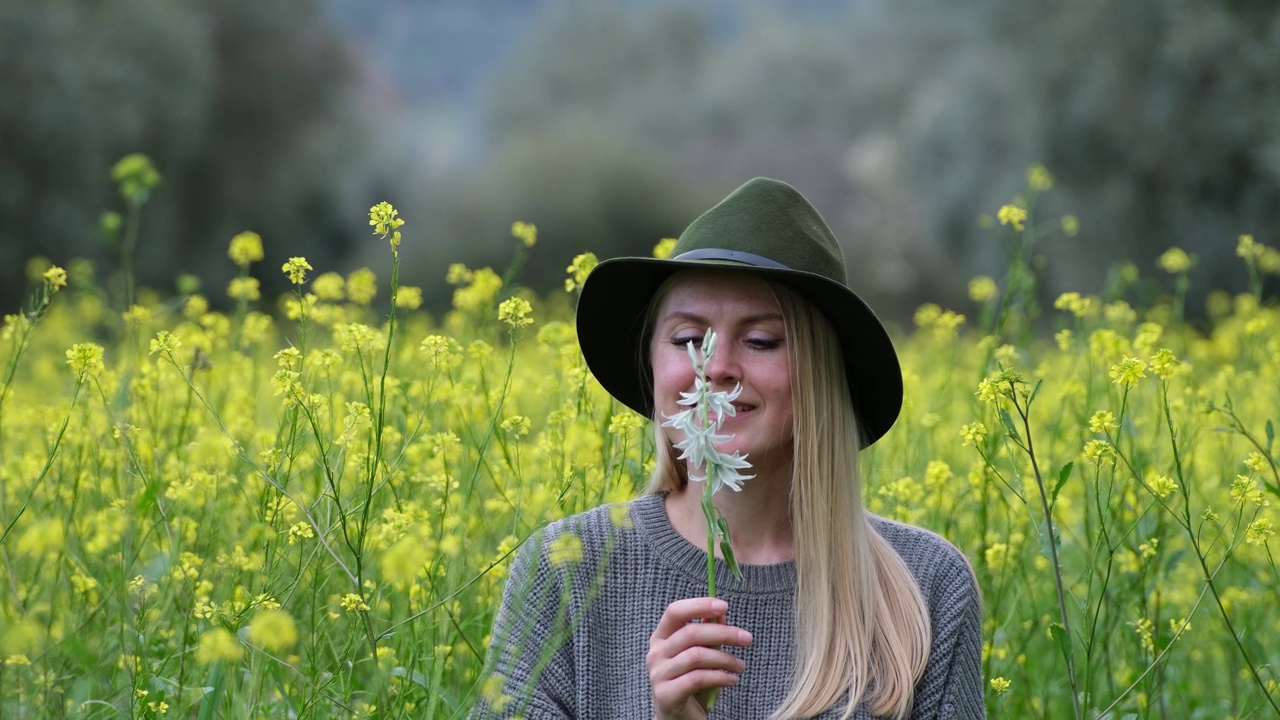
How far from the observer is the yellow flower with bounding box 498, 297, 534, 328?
2.36 meters

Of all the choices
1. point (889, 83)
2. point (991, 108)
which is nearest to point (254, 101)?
point (991, 108)

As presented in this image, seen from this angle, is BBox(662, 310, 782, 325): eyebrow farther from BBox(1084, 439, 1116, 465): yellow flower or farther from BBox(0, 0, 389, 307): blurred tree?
BBox(0, 0, 389, 307): blurred tree

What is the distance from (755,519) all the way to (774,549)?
60mm

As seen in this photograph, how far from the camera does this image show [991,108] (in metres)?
14.0

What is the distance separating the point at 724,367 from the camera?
2.00 metres

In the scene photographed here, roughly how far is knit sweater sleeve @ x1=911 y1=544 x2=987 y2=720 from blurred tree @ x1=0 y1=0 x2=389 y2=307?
10.3 meters

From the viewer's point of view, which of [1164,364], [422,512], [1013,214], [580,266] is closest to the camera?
[1164,364]

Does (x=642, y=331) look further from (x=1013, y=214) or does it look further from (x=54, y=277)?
(x=1013, y=214)

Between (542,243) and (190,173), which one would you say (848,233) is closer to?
(542,243)

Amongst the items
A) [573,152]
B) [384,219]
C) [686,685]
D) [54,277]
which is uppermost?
[573,152]

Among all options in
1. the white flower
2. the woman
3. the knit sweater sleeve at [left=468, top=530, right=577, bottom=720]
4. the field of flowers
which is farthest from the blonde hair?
the white flower

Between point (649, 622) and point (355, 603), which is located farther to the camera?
point (649, 622)

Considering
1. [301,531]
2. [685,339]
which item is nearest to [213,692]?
[301,531]

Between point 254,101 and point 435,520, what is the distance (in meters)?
15.3
